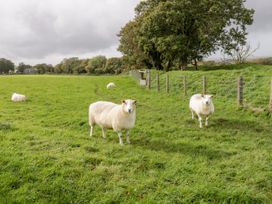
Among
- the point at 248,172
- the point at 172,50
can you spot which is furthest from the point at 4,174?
the point at 172,50

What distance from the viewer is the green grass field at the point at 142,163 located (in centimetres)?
672

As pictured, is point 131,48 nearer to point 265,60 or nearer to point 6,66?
point 265,60

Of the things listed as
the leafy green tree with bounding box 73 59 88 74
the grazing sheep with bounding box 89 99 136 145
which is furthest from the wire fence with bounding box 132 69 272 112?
the leafy green tree with bounding box 73 59 88 74

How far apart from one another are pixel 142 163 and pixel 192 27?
37.9 meters

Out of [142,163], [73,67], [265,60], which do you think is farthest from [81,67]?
[142,163]

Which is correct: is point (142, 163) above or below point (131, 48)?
below

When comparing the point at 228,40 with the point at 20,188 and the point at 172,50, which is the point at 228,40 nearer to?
the point at 172,50

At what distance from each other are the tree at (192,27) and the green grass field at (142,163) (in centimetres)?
2857

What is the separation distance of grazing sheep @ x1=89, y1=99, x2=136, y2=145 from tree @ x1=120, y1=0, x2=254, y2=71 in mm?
29367

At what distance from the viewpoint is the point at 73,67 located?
14562cm

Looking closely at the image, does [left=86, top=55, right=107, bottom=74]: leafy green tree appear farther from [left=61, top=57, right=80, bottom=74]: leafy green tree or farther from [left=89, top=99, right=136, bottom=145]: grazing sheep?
[left=89, top=99, right=136, bottom=145]: grazing sheep

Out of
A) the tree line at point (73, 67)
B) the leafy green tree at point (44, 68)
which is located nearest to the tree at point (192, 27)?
the tree line at point (73, 67)

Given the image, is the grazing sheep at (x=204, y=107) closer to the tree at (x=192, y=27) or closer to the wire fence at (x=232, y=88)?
the wire fence at (x=232, y=88)

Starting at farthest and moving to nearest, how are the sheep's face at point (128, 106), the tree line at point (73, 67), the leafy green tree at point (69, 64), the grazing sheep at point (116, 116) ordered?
the leafy green tree at point (69, 64) < the tree line at point (73, 67) < the grazing sheep at point (116, 116) < the sheep's face at point (128, 106)
